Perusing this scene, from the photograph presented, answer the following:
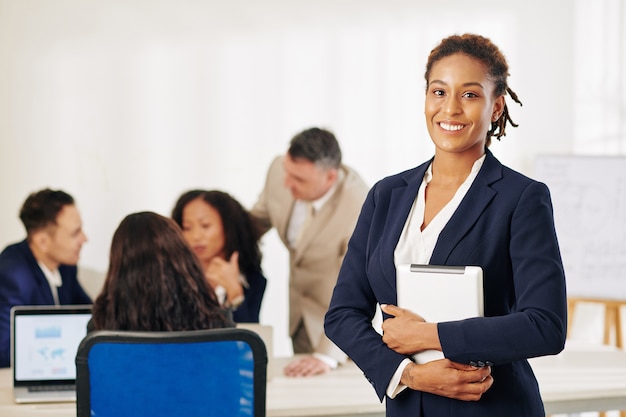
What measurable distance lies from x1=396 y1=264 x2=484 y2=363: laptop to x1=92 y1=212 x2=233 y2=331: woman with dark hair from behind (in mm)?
884

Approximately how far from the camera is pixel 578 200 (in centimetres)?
412

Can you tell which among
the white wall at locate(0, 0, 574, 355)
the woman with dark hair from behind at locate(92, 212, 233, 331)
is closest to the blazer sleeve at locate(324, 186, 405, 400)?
the woman with dark hair from behind at locate(92, 212, 233, 331)

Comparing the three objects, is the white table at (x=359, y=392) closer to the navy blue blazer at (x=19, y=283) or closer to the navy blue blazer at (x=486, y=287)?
the navy blue blazer at (x=19, y=283)

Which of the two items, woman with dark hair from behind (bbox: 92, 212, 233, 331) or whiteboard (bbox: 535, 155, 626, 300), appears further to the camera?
whiteboard (bbox: 535, 155, 626, 300)

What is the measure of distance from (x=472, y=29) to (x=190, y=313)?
325 centimetres

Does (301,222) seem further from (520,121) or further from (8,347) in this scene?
(520,121)

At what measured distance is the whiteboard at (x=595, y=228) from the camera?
4.10 metres

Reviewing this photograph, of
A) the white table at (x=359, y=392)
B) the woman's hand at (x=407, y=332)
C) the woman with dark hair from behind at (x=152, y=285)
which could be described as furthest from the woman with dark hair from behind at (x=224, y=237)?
the woman's hand at (x=407, y=332)

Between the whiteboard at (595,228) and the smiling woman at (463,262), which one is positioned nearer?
the smiling woman at (463,262)

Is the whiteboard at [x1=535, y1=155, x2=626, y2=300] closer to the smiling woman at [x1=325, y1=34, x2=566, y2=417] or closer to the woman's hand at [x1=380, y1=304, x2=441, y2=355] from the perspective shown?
the smiling woman at [x1=325, y1=34, x2=566, y2=417]

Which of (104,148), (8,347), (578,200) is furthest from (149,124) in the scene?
(578,200)

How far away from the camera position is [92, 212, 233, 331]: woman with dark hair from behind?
6.62ft

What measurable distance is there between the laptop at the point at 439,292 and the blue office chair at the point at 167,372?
58cm

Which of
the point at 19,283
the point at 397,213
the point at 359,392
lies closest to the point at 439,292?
the point at 397,213
